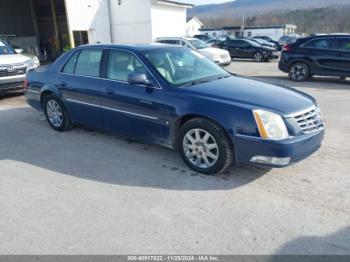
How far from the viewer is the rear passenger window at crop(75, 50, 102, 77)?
16.6ft

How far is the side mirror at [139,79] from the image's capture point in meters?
4.23

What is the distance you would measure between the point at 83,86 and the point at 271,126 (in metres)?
3.13

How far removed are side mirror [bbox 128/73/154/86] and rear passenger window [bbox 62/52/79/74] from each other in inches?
67.1

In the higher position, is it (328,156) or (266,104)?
(266,104)

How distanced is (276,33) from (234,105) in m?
52.1

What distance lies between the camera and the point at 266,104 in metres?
3.70

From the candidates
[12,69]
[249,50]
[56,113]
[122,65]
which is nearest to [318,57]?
[122,65]

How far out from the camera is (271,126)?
3498 mm

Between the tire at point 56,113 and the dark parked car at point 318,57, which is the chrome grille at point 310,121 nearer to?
the tire at point 56,113

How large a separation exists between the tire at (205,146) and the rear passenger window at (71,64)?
2553mm

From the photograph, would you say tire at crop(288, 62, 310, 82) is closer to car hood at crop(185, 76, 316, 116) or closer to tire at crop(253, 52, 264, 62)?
car hood at crop(185, 76, 316, 116)

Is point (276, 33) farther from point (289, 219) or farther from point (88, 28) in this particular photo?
point (289, 219)

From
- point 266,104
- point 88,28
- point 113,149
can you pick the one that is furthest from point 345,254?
point 88,28

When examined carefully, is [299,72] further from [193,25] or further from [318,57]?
[193,25]
